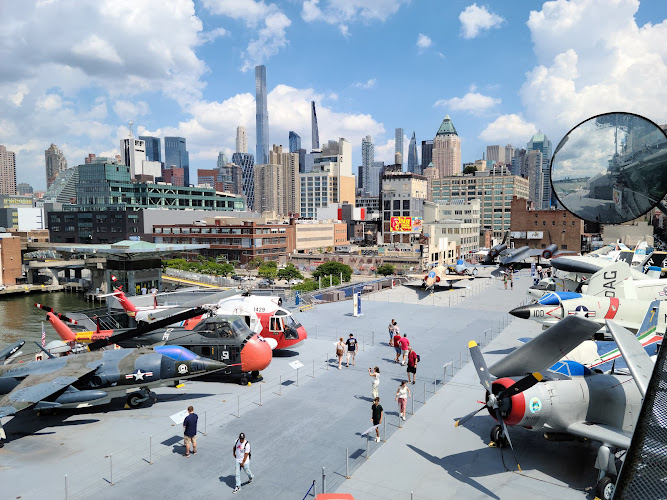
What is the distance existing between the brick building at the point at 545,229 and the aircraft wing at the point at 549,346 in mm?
90046

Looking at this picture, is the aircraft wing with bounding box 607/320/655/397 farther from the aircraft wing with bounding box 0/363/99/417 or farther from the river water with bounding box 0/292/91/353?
the river water with bounding box 0/292/91/353

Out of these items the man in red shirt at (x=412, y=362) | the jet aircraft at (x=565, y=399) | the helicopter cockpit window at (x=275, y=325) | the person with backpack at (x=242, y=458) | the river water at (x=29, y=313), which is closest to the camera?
the person with backpack at (x=242, y=458)

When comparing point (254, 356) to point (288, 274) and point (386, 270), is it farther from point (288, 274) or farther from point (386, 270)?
point (386, 270)

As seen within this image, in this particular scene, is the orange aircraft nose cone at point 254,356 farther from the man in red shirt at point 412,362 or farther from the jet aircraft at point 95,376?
the man in red shirt at point 412,362

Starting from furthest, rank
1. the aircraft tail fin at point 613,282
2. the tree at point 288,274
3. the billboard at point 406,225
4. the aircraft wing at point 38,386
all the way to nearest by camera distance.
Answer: the billboard at point 406,225, the tree at point 288,274, the aircraft tail fin at point 613,282, the aircraft wing at point 38,386

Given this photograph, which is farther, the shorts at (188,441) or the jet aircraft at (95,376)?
the jet aircraft at (95,376)

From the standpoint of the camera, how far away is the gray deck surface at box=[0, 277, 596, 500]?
12922mm

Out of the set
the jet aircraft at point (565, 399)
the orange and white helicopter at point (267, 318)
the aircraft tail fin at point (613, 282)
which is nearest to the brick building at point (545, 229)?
the aircraft tail fin at point (613, 282)

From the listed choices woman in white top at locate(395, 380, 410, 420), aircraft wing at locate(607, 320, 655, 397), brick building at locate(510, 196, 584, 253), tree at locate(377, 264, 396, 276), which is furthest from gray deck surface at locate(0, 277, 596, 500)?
Result: tree at locate(377, 264, 396, 276)

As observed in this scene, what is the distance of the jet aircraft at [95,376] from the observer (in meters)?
16.8

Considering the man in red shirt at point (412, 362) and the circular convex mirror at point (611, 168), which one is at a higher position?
the circular convex mirror at point (611, 168)

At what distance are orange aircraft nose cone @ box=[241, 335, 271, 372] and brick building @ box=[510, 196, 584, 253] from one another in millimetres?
88775

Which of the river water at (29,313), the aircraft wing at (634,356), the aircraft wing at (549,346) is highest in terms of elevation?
the aircraft wing at (634,356)

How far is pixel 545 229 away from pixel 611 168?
328 feet
